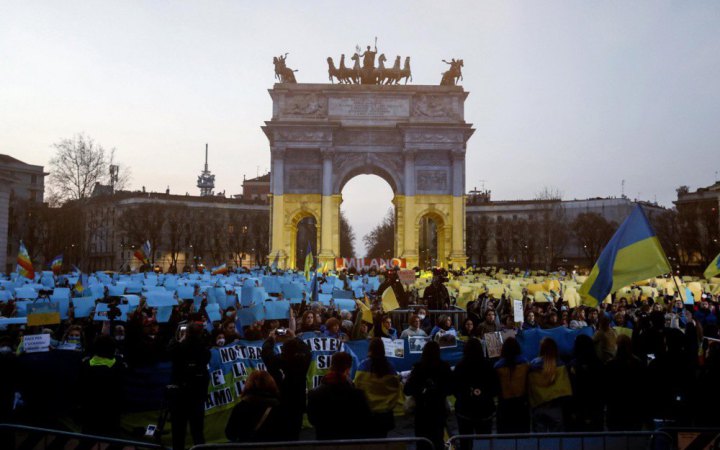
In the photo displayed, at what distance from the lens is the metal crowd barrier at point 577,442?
214 inches

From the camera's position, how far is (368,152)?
56.4 m

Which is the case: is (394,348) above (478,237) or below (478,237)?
below

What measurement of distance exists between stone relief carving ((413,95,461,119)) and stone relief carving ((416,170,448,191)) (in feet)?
17.0

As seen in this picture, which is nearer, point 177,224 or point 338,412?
point 338,412

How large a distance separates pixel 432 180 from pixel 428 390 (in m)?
50.4

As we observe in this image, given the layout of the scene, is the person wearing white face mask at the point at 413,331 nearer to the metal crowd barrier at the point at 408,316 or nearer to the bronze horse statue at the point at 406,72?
the metal crowd barrier at the point at 408,316

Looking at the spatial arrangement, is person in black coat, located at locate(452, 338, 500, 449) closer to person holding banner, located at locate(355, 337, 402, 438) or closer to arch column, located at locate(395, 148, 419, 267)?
person holding banner, located at locate(355, 337, 402, 438)

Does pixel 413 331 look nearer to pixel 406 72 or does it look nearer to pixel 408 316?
pixel 408 316

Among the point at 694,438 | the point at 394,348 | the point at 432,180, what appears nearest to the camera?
the point at 694,438

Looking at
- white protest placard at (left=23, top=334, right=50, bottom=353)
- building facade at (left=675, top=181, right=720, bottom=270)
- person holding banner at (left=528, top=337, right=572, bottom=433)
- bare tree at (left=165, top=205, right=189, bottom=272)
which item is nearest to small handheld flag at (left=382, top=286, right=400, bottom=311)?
person holding banner at (left=528, top=337, right=572, bottom=433)

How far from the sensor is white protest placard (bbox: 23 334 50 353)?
28.8ft

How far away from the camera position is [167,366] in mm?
9820

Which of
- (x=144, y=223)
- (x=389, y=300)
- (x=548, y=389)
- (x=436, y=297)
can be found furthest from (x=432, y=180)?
(x=548, y=389)

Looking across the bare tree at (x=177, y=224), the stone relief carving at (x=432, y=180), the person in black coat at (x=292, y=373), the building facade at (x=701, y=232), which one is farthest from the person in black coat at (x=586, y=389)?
the bare tree at (x=177, y=224)
